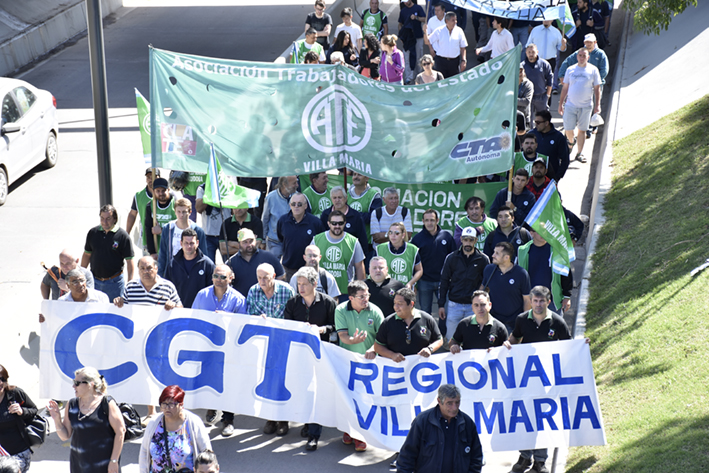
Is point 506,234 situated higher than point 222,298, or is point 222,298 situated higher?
point 506,234

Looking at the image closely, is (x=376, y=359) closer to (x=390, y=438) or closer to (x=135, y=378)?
(x=390, y=438)

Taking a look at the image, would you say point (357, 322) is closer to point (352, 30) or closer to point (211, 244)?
point (211, 244)

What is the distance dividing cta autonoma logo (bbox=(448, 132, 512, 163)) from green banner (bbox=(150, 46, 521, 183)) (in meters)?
0.01

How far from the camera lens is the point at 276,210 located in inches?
434

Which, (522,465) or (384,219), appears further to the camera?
(384,219)

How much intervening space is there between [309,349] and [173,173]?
14.2 ft

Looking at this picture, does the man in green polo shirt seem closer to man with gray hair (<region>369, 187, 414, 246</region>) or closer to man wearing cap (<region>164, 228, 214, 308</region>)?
man wearing cap (<region>164, 228, 214, 308</region>)

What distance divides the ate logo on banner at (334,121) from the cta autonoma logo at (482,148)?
3.65ft

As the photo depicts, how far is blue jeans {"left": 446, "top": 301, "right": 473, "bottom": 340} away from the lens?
9516mm

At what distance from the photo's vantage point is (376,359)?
800 cm

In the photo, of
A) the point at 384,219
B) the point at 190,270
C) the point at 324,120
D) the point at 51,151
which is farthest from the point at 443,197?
the point at 51,151

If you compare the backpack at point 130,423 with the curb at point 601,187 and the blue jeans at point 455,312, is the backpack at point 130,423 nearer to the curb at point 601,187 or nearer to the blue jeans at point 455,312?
the blue jeans at point 455,312

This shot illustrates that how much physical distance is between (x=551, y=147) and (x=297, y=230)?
→ 14.2 ft

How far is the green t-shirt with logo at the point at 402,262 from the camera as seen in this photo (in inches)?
384
